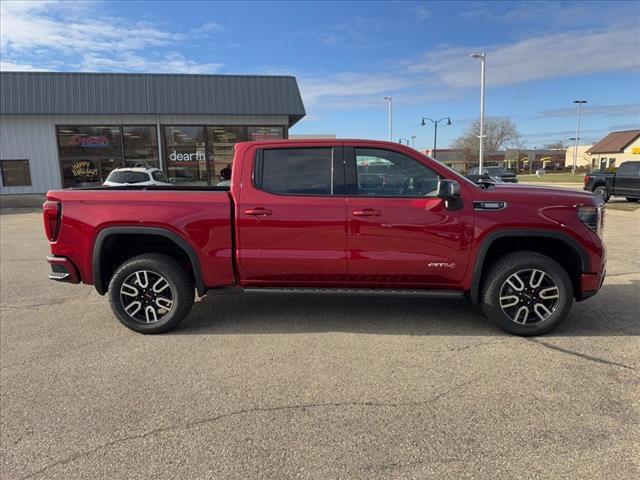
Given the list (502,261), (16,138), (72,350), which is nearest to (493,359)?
(502,261)

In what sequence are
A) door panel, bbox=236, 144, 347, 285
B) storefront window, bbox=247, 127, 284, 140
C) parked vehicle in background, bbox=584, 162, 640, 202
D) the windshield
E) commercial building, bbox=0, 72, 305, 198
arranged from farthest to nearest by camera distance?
storefront window, bbox=247, 127, 284, 140
commercial building, bbox=0, 72, 305, 198
parked vehicle in background, bbox=584, 162, 640, 202
the windshield
door panel, bbox=236, 144, 347, 285

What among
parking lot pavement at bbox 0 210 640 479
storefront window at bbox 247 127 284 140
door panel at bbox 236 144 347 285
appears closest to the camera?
parking lot pavement at bbox 0 210 640 479

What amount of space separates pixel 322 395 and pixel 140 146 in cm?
2108

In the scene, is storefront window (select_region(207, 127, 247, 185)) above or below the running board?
above

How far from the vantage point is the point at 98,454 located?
2744mm

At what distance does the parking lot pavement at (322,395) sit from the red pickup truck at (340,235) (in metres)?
0.44

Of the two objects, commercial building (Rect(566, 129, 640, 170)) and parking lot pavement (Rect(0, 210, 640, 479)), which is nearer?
parking lot pavement (Rect(0, 210, 640, 479))

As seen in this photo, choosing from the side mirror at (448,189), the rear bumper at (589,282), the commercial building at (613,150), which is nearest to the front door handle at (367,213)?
the side mirror at (448,189)

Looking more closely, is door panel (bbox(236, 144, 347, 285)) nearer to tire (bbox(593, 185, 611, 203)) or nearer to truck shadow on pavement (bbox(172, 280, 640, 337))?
Result: truck shadow on pavement (bbox(172, 280, 640, 337))

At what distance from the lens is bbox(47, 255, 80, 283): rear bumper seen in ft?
15.4

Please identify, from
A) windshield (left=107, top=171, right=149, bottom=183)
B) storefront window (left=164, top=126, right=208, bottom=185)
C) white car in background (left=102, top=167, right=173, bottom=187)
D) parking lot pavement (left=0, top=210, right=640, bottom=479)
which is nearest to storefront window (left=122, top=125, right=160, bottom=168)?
storefront window (left=164, top=126, right=208, bottom=185)

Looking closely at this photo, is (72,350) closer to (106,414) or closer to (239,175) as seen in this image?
(106,414)

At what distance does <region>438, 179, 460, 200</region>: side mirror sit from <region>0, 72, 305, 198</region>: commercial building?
18178 mm

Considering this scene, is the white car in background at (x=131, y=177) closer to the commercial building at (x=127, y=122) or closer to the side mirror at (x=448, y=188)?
the commercial building at (x=127, y=122)
